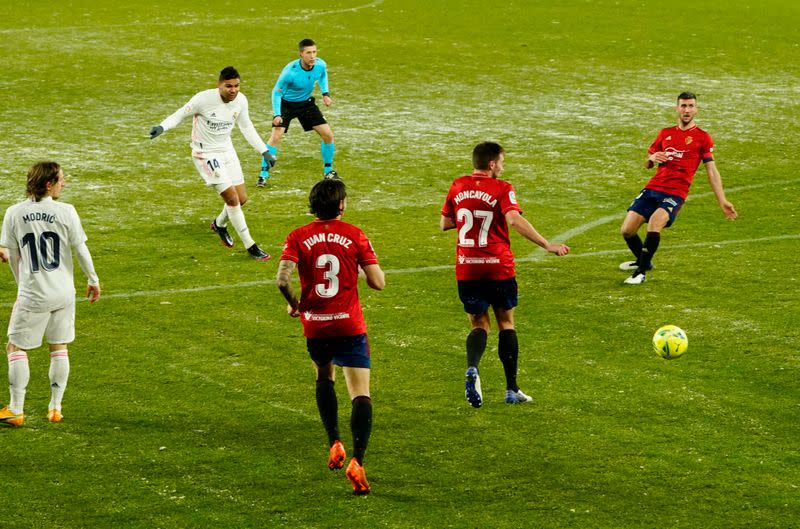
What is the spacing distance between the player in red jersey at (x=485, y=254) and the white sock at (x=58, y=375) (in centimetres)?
318

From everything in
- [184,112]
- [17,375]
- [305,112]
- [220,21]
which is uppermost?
[220,21]


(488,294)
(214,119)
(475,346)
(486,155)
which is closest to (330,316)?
(475,346)

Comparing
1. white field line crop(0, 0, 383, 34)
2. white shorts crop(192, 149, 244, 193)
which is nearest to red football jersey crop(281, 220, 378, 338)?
white shorts crop(192, 149, 244, 193)

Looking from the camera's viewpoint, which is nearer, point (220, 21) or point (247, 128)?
point (247, 128)

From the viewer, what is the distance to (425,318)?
12562mm

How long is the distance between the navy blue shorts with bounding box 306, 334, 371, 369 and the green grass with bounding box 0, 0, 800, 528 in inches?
33.8

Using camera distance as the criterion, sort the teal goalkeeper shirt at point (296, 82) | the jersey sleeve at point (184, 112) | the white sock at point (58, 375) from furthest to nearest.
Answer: the teal goalkeeper shirt at point (296, 82) → the jersey sleeve at point (184, 112) → the white sock at point (58, 375)

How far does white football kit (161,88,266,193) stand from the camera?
1488 cm

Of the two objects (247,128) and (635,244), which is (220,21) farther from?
(635,244)

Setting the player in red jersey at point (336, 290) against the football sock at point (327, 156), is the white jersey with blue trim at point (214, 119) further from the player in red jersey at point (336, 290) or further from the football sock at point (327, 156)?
the player in red jersey at point (336, 290)

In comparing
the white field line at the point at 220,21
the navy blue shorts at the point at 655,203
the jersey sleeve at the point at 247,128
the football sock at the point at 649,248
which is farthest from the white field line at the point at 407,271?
the white field line at the point at 220,21

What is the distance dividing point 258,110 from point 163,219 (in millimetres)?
7686

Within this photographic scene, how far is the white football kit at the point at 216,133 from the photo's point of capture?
14.9m

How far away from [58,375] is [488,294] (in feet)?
11.4
